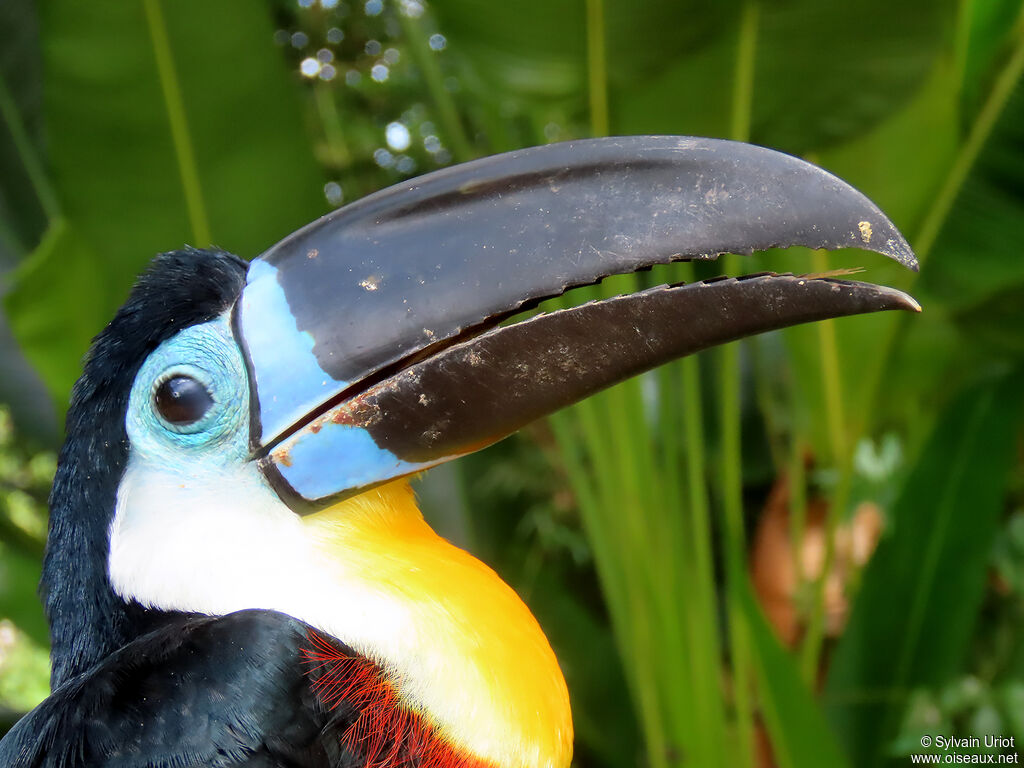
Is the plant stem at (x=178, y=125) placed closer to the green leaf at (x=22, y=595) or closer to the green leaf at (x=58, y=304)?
the green leaf at (x=58, y=304)

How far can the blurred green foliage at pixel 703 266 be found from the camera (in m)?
1.51

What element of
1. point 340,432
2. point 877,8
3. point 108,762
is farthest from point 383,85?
point 108,762

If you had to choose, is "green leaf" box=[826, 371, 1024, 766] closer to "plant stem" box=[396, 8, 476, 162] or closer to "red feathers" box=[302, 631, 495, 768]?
"plant stem" box=[396, 8, 476, 162]

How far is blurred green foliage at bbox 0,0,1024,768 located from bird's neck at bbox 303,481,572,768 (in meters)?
0.85

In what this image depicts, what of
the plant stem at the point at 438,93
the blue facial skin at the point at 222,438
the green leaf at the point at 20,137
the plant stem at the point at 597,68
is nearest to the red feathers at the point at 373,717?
the blue facial skin at the point at 222,438

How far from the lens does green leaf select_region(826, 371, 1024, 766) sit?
1.79 m

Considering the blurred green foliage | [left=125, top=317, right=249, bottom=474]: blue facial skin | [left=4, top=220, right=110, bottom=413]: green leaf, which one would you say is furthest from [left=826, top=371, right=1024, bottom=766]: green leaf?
[left=4, top=220, right=110, bottom=413]: green leaf

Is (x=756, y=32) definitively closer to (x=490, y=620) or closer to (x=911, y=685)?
(x=490, y=620)

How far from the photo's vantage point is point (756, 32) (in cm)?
154

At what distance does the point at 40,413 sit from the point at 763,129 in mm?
1739

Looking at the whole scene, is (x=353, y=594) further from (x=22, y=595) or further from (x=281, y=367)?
(x=22, y=595)

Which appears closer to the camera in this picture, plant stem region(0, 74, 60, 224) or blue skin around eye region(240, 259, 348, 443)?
blue skin around eye region(240, 259, 348, 443)

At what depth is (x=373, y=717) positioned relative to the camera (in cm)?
73

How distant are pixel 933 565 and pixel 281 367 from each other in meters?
1.55
